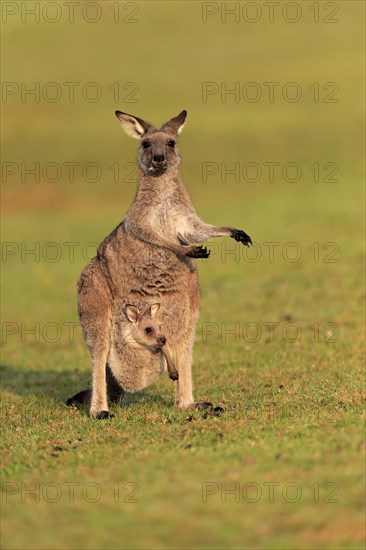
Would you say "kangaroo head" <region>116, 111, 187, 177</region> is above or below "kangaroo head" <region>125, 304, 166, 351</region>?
above

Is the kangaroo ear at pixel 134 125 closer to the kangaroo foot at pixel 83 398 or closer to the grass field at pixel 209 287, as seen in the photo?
the kangaroo foot at pixel 83 398

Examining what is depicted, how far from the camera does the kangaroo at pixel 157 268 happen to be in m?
10.2

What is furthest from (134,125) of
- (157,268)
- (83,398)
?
(83,398)

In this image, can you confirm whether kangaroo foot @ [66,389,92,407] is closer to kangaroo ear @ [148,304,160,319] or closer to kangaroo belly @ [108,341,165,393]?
kangaroo belly @ [108,341,165,393]

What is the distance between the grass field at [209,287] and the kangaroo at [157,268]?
2.14 feet

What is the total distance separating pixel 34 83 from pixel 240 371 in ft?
133

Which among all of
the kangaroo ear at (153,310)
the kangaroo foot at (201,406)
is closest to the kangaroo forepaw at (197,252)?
the kangaroo ear at (153,310)

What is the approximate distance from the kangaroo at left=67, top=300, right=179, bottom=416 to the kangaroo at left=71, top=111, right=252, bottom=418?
11cm

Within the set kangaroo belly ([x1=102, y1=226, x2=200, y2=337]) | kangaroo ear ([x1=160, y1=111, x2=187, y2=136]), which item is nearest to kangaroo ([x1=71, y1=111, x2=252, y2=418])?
kangaroo belly ([x1=102, y1=226, x2=200, y2=337])

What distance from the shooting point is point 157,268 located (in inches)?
403

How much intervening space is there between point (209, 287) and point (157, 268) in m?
10.8

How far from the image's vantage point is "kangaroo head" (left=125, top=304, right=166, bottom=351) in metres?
9.95

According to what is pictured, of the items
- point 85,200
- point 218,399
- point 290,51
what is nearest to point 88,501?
point 218,399

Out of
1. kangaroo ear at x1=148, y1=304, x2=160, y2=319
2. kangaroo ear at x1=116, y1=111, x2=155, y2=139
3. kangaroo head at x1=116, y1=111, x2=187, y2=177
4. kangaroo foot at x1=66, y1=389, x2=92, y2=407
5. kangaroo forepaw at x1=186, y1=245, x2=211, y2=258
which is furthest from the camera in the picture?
kangaroo foot at x1=66, y1=389, x2=92, y2=407
